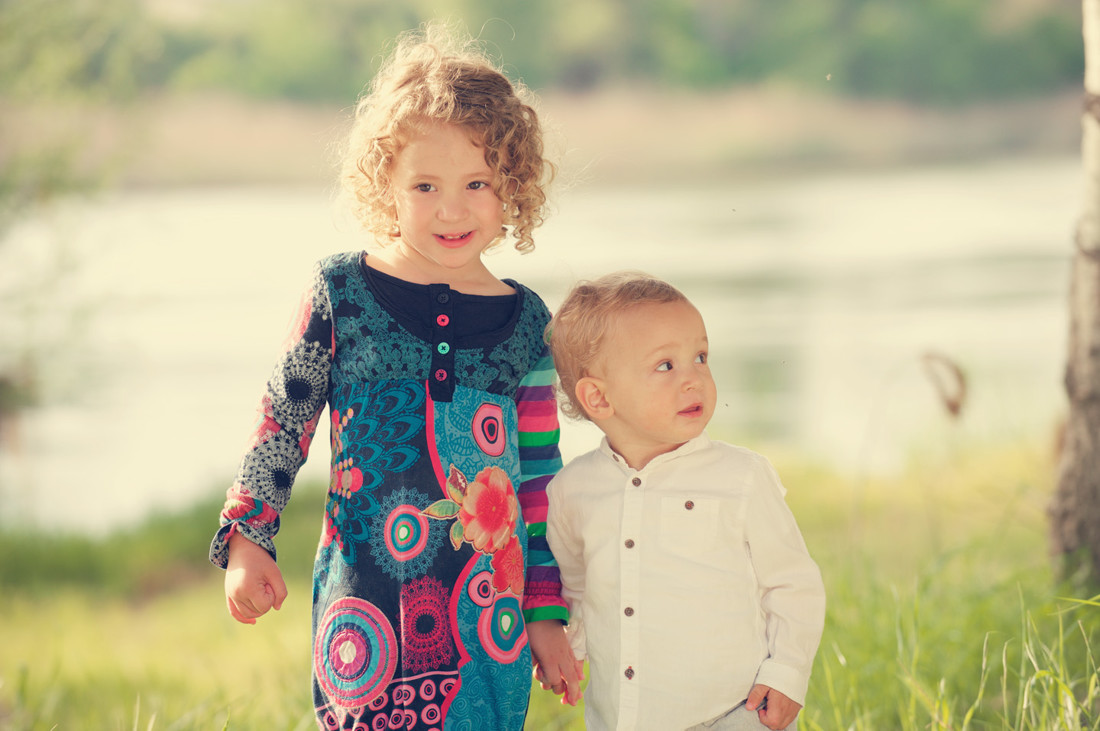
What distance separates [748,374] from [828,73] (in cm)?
944

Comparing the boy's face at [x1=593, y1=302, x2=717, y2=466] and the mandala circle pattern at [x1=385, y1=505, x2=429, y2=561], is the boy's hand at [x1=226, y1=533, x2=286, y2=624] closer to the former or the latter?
the mandala circle pattern at [x1=385, y1=505, x2=429, y2=561]

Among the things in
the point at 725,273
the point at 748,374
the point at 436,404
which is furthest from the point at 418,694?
the point at 725,273

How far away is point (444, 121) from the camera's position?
150 cm

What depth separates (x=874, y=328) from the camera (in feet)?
47.6

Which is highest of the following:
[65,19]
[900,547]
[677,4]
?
[677,4]

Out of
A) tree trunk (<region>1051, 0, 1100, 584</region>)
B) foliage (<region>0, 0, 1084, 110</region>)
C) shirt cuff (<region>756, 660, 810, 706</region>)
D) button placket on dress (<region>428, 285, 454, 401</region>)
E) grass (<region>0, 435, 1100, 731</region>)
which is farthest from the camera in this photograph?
foliage (<region>0, 0, 1084, 110</region>)

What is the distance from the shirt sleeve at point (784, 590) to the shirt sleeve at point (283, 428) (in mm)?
648

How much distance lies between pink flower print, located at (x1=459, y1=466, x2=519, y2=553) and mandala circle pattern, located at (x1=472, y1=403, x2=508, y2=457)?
0.10 ft

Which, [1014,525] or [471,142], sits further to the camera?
[1014,525]

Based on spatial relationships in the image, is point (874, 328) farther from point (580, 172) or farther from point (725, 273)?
point (580, 172)

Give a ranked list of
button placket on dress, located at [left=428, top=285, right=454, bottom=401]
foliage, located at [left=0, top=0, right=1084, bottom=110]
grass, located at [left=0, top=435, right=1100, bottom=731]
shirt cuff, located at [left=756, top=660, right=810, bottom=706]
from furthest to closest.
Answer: foliage, located at [left=0, top=0, right=1084, bottom=110]
grass, located at [left=0, top=435, right=1100, bottom=731]
button placket on dress, located at [left=428, top=285, right=454, bottom=401]
shirt cuff, located at [left=756, top=660, right=810, bottom=706]

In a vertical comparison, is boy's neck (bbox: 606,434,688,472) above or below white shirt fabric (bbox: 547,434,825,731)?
above

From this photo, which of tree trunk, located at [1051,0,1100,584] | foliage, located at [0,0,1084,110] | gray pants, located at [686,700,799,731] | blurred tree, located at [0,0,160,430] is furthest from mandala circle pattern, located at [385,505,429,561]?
foliage, located at [0,0,1084,110]

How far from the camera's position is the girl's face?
1.49m
